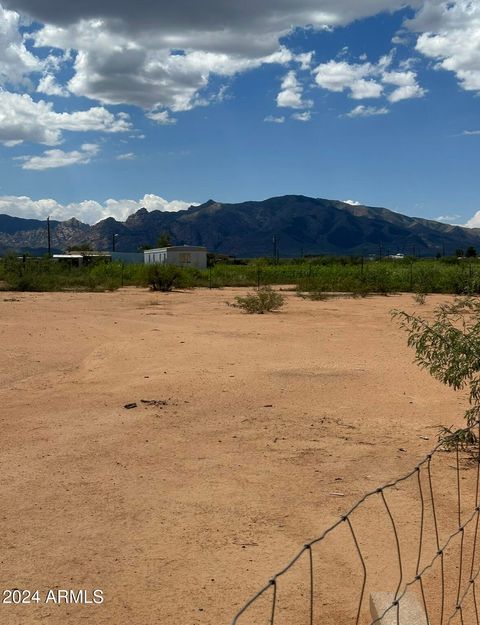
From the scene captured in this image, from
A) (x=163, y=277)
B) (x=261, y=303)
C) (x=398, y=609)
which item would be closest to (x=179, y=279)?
(x=163, y=277)

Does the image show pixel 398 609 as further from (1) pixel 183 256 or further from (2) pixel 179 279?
(1) pixel 183 256

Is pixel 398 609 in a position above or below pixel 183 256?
below

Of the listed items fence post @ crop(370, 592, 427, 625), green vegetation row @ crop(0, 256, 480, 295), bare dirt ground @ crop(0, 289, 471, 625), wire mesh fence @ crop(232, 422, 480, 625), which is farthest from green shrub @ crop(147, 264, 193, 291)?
fence post @ crop(370, 592, 427, 625)

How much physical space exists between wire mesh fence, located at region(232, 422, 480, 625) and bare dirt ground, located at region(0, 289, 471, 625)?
6 centimetres

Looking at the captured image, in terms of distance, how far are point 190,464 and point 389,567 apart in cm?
253

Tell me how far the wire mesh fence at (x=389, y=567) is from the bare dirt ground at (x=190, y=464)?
6cm

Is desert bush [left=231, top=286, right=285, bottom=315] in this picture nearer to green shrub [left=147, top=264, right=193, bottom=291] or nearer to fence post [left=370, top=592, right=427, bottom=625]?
green shrub [left=147, top=264, right=193, bottom=291]

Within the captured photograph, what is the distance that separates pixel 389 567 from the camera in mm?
4801

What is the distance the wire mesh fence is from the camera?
418cm

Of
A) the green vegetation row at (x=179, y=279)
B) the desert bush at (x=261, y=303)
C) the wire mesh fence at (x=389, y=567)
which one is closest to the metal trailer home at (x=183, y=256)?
the green vegetation row at (x=179, y=279)

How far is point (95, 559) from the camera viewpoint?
4.81 meters

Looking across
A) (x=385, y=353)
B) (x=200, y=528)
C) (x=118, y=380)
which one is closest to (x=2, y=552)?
(x=200, y=528)

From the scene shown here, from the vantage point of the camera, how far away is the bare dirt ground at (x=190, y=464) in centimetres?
459

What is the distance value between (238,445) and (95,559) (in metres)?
2.83
